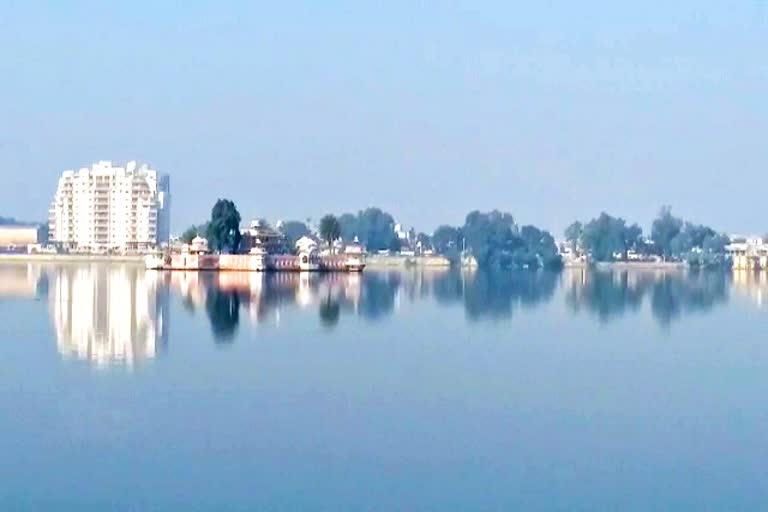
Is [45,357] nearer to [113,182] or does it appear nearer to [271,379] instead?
[271,379]

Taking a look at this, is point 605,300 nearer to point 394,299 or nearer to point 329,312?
point 394,299

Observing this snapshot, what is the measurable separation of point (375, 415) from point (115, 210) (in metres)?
59.2

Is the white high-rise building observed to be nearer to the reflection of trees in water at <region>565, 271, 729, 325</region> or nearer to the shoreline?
the shoreline

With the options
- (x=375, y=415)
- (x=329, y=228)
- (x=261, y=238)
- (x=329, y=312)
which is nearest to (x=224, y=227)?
(x=261, y=238)

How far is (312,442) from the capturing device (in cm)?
807

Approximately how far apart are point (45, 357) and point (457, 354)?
3988 millimetres

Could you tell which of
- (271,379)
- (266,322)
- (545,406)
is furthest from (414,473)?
(266,322)

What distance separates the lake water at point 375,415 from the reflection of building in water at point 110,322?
85mm

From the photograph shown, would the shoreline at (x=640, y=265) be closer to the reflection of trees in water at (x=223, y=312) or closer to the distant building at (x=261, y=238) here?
the distant building at (x=261, y=238)

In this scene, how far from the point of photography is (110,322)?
16641mm

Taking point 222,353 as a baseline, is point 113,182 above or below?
above

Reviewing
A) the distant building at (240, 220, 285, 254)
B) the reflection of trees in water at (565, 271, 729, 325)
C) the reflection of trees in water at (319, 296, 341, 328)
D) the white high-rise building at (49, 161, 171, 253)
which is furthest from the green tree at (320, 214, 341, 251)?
the reflection of trees in water at (319, 296, 341, 328)

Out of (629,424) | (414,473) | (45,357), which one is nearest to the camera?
(414,473)

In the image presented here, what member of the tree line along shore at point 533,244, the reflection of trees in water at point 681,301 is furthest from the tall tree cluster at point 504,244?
the reflection of trees in water at point 681,301
